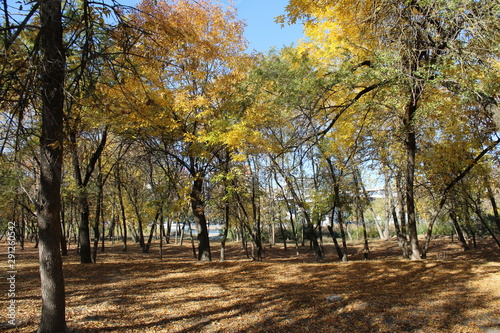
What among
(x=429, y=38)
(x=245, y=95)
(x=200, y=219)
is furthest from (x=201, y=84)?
(x=429, y=38)

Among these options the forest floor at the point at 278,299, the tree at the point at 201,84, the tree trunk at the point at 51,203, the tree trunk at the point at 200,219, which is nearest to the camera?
the tree trunk at the point at 51,203

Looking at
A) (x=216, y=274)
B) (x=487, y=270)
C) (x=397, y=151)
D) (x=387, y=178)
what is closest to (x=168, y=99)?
(x=216, y=274)

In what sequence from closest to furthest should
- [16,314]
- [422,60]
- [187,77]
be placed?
[16,314], [422,60], [187,77]

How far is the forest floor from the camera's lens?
14.0 feet

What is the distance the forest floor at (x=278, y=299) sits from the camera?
4273mm

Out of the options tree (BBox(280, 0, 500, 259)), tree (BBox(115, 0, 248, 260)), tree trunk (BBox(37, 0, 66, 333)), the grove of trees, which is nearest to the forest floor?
tree trunk (BBox(37, 0, 66, 333))

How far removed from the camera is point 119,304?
17.3 ft

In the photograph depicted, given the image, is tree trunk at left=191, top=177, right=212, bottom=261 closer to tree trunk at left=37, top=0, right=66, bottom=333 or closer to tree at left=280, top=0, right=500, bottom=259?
tree at left=280, top=0, right=500, bottom=259

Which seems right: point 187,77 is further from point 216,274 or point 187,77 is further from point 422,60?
point 422,60

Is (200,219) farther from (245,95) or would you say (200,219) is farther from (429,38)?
(429,38)

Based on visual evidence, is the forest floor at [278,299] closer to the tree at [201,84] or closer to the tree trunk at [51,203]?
the tree trunk at [51,203]

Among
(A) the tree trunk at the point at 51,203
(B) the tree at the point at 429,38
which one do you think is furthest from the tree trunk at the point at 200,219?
(A) the tree trunk at the point at 51,203

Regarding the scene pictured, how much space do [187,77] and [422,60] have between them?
768cm

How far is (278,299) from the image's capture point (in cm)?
558
